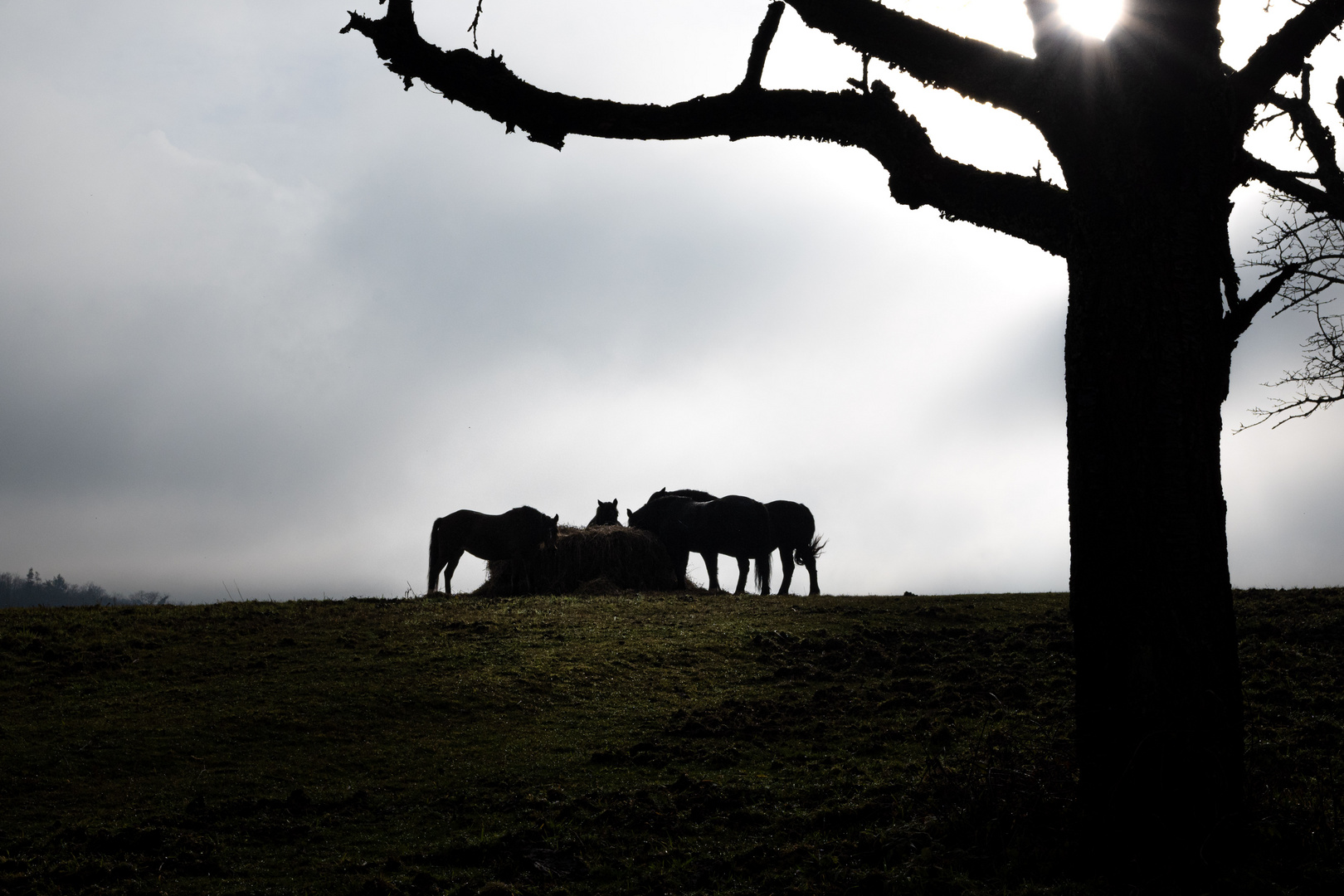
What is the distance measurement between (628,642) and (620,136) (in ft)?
21.9

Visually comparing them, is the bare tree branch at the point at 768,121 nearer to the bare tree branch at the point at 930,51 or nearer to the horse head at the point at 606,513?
the bare tree branch at the point at 930,51

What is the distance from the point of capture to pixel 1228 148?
500cm

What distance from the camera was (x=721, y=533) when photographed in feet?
65.2

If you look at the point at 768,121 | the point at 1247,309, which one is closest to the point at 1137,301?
the point at 1247,309

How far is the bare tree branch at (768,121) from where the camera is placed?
18.1ft

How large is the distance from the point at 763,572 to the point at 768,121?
1516 centimetres

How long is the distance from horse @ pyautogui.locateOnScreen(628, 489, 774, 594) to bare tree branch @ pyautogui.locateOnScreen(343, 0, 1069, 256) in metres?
14.2

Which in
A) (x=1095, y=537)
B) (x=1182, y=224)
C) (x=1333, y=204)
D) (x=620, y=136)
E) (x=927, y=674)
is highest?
(x=1333, y=204)

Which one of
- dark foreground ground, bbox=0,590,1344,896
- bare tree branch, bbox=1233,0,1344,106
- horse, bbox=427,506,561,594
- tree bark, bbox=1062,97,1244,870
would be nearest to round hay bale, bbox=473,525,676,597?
horse, bbox=427,506,561,594

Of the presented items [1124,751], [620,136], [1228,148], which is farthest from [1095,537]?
[620,136]

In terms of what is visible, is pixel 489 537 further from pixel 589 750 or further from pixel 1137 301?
pixel 1137 301

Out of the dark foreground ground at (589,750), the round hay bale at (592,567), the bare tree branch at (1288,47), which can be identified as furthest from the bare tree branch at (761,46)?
the round hay bale at (592,567)

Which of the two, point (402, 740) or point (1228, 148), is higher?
point (1228, 148)

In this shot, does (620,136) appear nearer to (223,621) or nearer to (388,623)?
(388,623)
